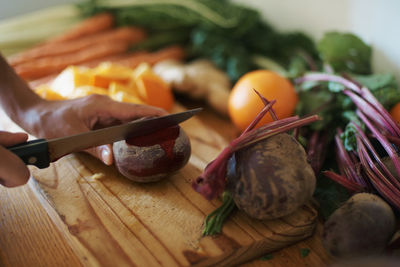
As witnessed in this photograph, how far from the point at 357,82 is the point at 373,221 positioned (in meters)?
0.95

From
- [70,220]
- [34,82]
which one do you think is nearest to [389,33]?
[70,220]

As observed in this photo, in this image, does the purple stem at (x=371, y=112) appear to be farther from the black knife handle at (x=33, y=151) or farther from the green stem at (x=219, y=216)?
the black knife handle at (x=33, y=151)

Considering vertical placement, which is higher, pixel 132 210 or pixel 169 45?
pixel 169 45

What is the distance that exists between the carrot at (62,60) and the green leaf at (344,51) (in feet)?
5.10

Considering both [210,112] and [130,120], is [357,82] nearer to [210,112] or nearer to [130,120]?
[210,112]

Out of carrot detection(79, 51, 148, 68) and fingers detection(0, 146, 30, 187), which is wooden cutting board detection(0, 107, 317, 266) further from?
carrot detection(79, 51, 148, 68)

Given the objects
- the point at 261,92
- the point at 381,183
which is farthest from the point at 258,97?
the point at 381,183

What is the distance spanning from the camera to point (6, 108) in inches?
71.2

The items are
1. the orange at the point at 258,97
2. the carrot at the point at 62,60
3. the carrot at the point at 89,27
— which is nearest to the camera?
the orange at the point at 258,97

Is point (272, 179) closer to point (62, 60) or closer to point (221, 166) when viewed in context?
point (221, 166)

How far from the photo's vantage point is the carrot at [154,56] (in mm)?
2753

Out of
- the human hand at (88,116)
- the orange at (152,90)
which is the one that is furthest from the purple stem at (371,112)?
the orange at (152,90)

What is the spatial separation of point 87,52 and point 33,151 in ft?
5.24

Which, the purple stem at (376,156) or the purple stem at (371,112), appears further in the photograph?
the purple stem at (371,112)
